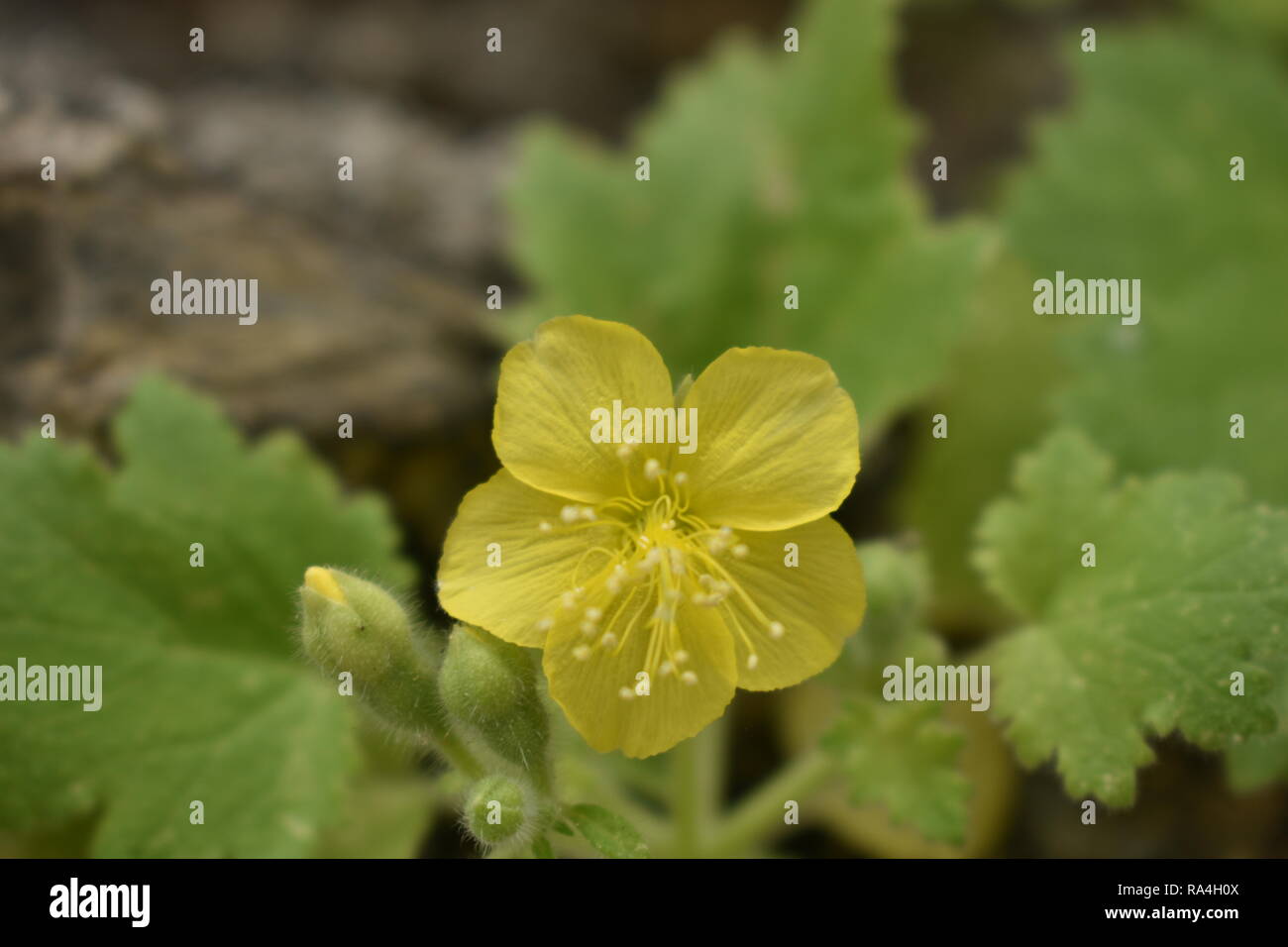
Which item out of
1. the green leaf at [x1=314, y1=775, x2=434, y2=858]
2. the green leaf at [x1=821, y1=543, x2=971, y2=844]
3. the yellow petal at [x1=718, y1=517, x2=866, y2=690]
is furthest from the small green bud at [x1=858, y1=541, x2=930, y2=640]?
the green leaf at [x1=314, y1=775, x2=434, y2=858]

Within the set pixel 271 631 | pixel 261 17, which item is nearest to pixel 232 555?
pixel 271 631

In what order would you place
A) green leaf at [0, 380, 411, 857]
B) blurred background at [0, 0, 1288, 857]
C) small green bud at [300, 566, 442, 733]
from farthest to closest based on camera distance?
blurred background at [0, 0, 1288, 857] → green leaf at [0, 380, 411, 857] → small green bud at [300, 566, 442, 733]

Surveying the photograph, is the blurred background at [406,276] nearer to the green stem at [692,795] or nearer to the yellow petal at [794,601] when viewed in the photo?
the green stem at [692,795]

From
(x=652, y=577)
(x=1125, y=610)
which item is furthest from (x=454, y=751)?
(x=1125, y=610)

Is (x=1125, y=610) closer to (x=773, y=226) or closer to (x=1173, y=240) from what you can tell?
(x=1173, y=240)

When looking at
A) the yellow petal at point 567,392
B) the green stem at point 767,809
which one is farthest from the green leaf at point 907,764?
the yellow petal at point 567,392

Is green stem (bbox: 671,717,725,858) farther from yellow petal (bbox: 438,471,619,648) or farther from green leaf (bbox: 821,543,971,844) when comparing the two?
yellow petal (bbox: 438,471,619,648)
